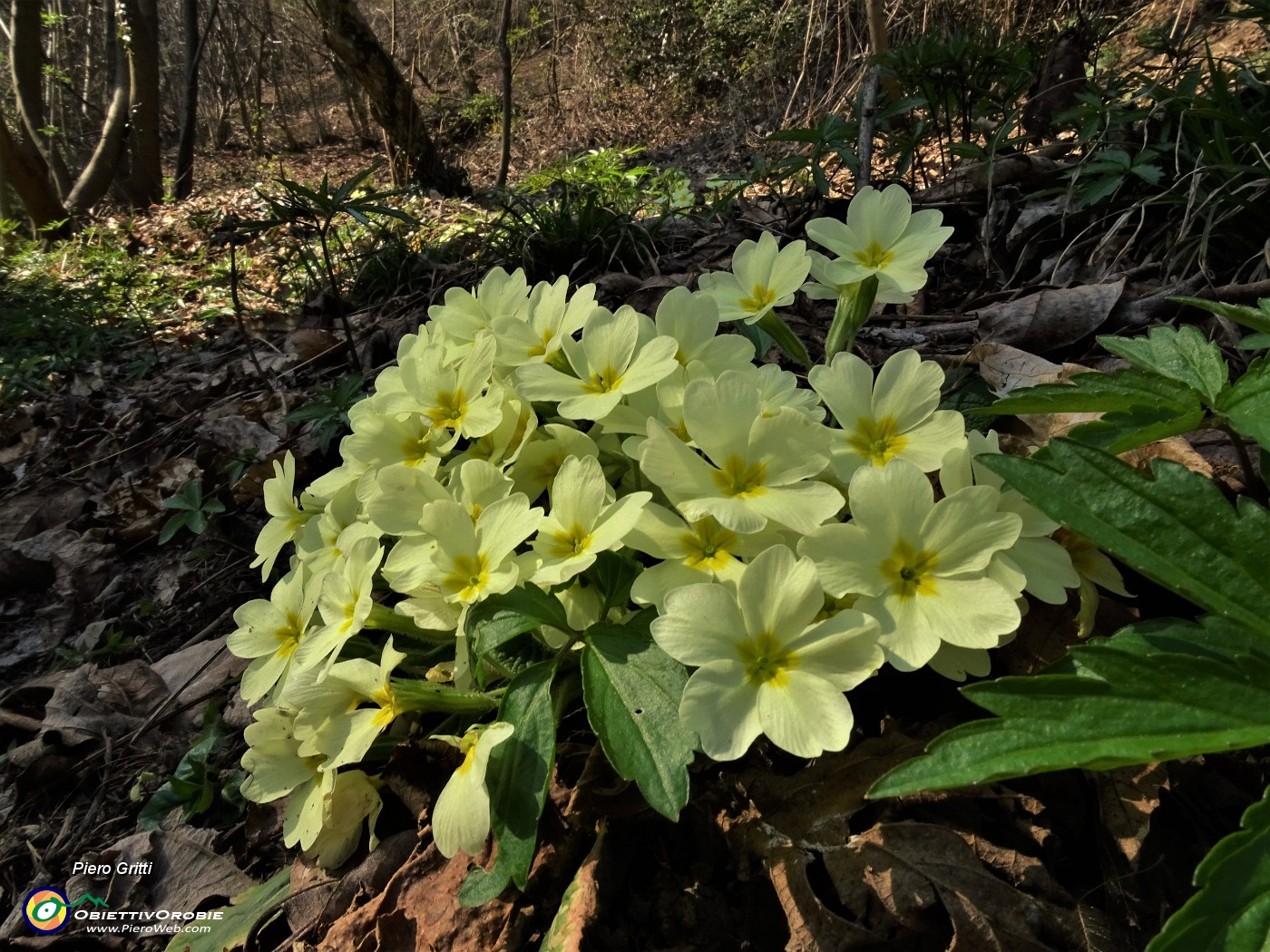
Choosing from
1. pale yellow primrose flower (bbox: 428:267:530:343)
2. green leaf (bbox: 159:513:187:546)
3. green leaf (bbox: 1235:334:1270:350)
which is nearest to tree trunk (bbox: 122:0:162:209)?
green leaf (bbox: 159:513:187:546)

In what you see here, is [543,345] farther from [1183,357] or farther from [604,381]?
[1183,357]

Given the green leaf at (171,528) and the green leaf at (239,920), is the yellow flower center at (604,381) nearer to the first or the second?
the green leaf at (239,920)

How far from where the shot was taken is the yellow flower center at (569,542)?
105 cm

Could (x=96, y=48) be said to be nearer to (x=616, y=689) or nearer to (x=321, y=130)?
(x=321, y=130)

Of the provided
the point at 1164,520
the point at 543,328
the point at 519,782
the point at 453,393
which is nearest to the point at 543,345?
the point at 543,328

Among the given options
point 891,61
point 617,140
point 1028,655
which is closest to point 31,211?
point 617,140

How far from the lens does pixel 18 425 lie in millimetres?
4004

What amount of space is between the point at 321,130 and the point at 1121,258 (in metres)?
15.5

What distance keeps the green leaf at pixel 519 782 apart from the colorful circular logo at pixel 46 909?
1178 mm

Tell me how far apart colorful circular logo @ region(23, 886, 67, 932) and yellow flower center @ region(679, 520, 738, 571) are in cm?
156

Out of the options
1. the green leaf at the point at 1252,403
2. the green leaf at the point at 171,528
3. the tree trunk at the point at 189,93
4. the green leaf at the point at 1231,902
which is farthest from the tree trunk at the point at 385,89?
the green leaf at the point at 1231,902

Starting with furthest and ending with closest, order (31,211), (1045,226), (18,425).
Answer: (31,211), (18,425), (1045,226)

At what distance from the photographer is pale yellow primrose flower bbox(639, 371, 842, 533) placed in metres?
0.94

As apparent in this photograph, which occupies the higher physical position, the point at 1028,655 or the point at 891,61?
the point at 891,61
